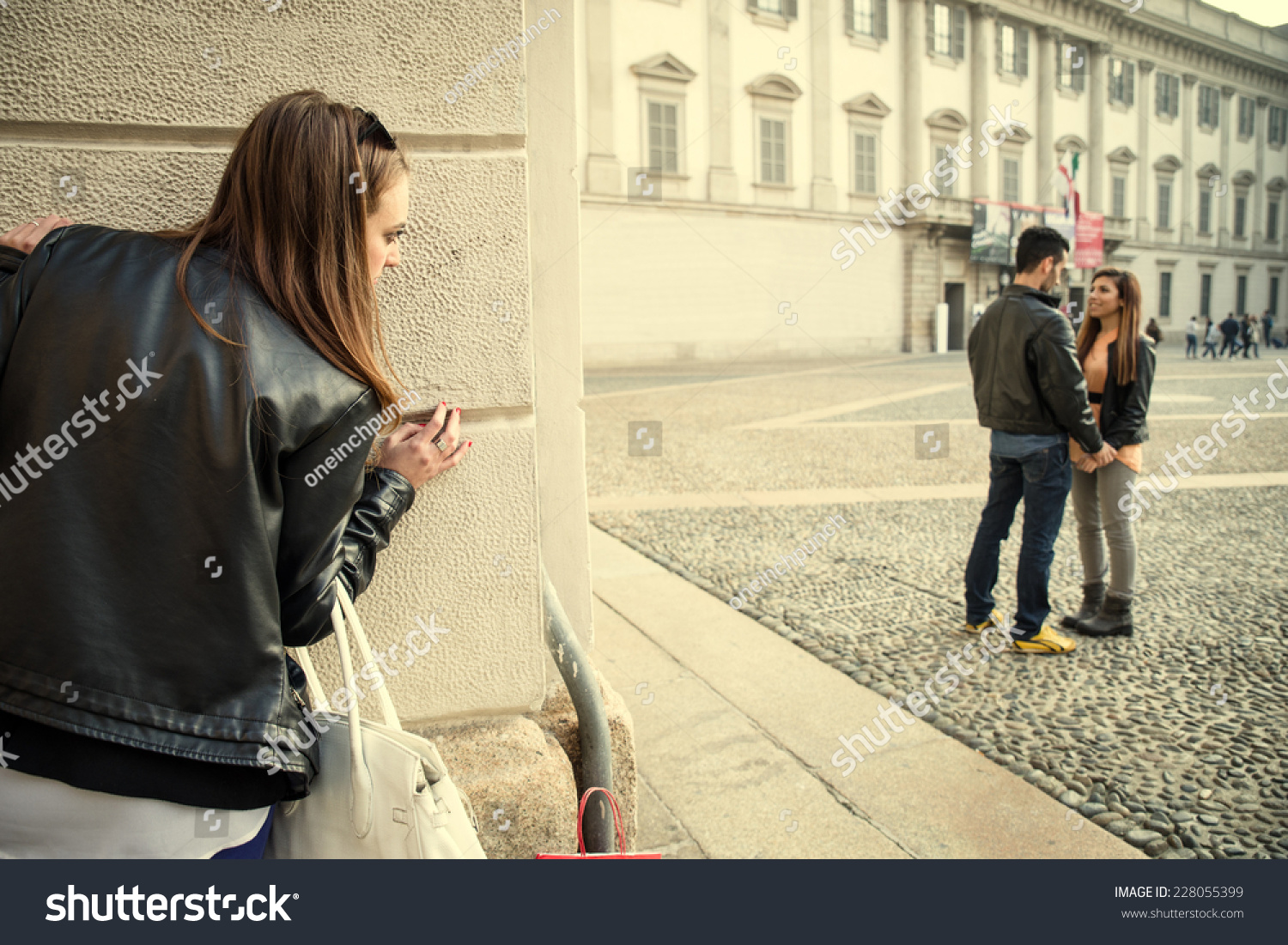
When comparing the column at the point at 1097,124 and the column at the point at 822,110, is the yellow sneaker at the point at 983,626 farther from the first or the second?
the column at the point at 1097,124

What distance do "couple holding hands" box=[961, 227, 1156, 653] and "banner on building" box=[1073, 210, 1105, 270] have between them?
32757 millimetres

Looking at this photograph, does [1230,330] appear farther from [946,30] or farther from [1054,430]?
[1054,430]

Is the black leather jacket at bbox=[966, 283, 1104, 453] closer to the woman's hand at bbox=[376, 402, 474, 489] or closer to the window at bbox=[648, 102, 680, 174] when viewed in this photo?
the woman's hand at bbox=[376, 402, 474, 489]

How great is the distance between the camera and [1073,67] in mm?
31547

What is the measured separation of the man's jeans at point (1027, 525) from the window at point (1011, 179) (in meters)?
31.6

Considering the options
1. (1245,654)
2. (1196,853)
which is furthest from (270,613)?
(1245,654)

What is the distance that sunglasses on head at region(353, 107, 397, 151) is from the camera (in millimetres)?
1104

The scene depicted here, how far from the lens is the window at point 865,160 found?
26859 mm

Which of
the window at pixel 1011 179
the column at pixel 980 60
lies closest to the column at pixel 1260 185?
the window at pixel 1011 179

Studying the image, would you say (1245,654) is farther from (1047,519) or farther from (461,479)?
(461,479)
